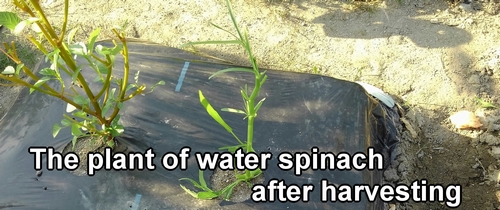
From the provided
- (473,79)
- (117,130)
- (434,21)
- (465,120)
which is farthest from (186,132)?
(434,21)

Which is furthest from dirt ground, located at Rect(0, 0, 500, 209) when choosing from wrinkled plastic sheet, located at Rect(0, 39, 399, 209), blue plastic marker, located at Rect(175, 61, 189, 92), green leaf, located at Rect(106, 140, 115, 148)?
green leaf, located at Rect(106, 140, 115, 148)

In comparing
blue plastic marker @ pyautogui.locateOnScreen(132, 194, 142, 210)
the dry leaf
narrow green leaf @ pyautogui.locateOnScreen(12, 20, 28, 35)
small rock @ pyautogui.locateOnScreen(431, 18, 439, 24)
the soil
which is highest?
small rock @ pyautogui.locateOnScreen(431, 18, 439, 24)

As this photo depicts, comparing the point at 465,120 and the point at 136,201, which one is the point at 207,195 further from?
the point at 465,120

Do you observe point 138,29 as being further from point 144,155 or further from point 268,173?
point 268,173

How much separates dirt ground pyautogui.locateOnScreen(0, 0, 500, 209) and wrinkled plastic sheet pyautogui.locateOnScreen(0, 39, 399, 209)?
1.25 feet

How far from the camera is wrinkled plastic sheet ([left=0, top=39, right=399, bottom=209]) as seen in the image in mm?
1458

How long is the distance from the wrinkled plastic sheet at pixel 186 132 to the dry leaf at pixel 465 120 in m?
0.46

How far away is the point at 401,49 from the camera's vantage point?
2.40 metres

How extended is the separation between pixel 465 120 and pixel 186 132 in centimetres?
133

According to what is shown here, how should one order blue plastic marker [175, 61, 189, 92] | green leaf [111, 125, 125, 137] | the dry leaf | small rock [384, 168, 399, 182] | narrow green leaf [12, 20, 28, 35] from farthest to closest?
the dry leaf, small rock [384, 168, 399, 182], blue plastic marker [175, 61, 189, 92], green leaf [111, 125, 125, 137], narrow green leaf [12, 20, 28, 35]

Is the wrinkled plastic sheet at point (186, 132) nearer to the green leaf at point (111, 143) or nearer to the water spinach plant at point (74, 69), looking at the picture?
the green leaf at point (111, 143)

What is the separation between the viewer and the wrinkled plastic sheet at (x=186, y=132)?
57.4 inches

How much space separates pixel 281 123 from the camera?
1609 mm

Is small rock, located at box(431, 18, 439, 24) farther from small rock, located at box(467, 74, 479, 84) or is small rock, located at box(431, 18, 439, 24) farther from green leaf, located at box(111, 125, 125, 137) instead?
green leaf, located at box(111, 125, 125, 137)
